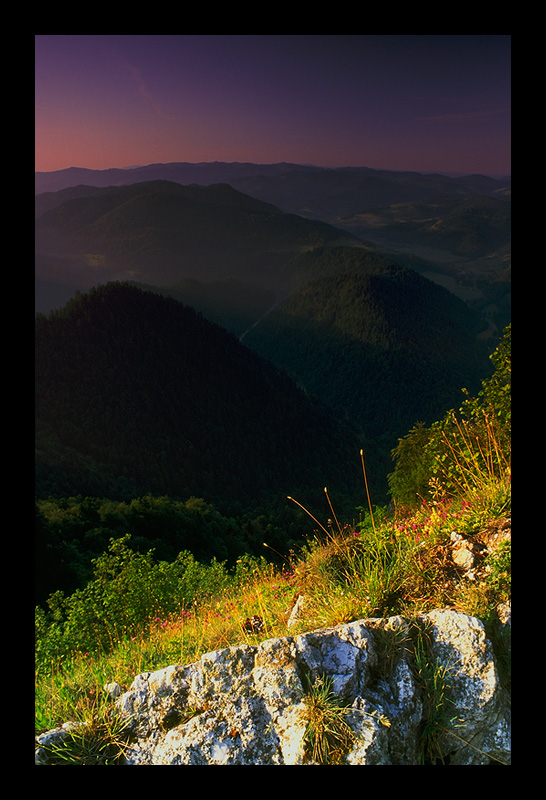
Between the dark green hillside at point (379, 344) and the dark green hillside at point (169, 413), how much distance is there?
2893 centimetres

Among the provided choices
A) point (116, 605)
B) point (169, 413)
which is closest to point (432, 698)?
point (116, 605)

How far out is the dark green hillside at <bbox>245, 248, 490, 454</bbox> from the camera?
131 meters

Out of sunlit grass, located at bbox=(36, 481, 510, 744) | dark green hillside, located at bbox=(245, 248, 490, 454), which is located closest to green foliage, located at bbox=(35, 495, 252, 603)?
sunlit grass, located at bbox=(36, 481, 510, 744)

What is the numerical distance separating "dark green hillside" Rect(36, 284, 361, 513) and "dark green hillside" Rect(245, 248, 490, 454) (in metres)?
28.9

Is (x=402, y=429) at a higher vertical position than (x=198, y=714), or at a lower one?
lower

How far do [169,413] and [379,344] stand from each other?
277 feet

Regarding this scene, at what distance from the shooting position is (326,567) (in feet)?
14.9

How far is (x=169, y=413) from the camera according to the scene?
93062 millimetres

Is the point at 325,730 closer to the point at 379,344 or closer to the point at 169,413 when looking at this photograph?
the point at 169,413

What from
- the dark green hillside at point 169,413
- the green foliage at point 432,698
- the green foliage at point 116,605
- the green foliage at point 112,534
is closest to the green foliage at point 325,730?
the green foliage at point 432,698

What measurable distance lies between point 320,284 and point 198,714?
19020 centimetres
